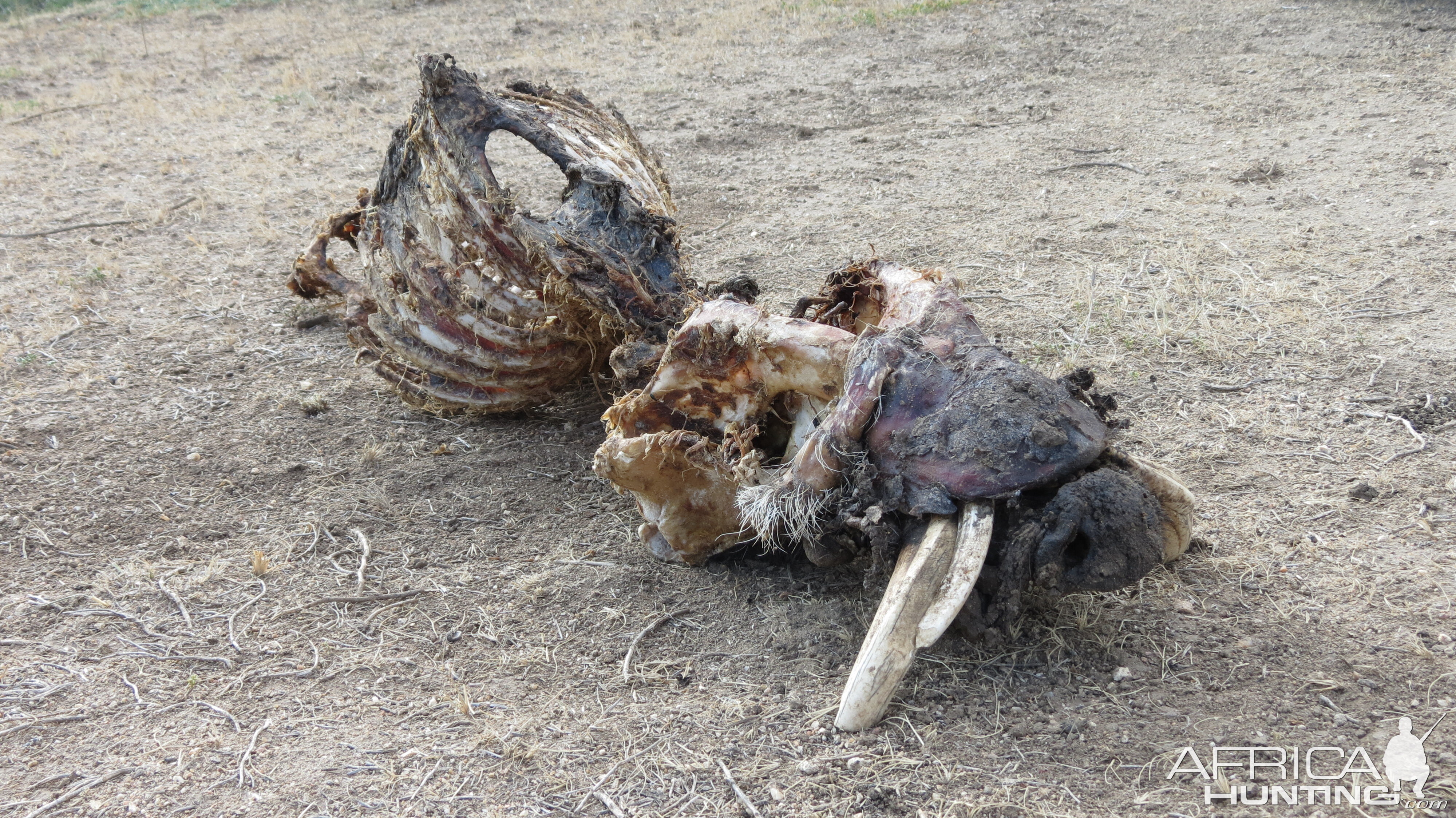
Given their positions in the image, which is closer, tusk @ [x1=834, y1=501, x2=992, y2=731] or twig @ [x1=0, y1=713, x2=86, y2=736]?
tusk @ [x1=834, y1=501, x2=992, y2=731]

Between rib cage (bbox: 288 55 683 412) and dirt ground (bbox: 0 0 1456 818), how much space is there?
33 cm

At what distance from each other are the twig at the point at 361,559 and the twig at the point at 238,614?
0.95 ft

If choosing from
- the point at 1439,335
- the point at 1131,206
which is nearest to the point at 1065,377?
the point at 1439,335

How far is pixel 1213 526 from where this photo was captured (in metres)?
3.13

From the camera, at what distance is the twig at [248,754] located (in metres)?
2.45

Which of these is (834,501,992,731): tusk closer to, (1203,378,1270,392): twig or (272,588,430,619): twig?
(272,588,430,619): twig

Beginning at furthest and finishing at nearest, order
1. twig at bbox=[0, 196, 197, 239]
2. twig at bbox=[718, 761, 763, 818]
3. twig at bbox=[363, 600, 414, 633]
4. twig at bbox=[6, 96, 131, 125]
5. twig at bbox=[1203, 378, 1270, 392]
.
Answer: twig at bbox=[6, 96, 131, 125] → twig at bbox=[0, 196, 197, 239] → twig at bbox=[1203, 378, 1270, 392] → twig at bbox=[363, 600, 414, 633] → twig at bbox=[718, 761, 763, 818]

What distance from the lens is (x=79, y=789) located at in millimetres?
2420

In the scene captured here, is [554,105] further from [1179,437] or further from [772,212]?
[1179,437]

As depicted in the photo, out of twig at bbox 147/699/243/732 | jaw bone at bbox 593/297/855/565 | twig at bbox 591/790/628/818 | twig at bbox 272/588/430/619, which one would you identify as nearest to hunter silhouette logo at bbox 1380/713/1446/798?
jaw bone at bbox 593/297/855/565

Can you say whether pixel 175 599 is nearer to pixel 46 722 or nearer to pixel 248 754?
pixel 46 722

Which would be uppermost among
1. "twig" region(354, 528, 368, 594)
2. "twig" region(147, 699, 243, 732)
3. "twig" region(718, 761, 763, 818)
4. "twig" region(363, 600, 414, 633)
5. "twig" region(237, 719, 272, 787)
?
"twig" region(718, 761, 763, 818)

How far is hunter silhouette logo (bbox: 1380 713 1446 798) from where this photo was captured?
84.8 inches

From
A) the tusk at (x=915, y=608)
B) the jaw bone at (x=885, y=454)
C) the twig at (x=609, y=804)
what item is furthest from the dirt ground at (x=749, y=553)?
the jaw bone at (x=885, y=454)
